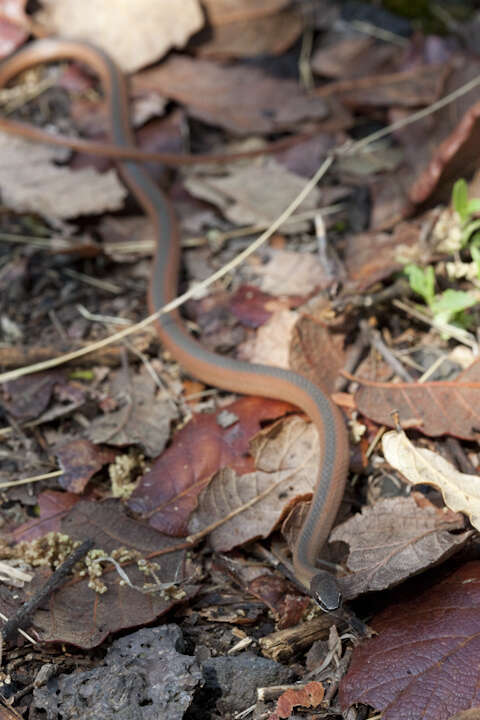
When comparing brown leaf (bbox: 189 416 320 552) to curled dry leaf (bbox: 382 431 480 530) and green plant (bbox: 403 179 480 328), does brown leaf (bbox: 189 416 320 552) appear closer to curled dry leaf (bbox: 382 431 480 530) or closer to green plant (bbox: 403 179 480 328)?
curled dry leaf (bbox: 382 431 480 530)

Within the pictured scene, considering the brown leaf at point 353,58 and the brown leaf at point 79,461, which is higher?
the brown leaf at point 353,58

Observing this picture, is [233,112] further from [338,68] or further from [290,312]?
[290,312]

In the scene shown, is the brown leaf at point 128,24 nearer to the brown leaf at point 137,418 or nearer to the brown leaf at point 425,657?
the brown leaf at point 137,418

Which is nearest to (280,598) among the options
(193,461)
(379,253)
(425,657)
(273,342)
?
(425,657)

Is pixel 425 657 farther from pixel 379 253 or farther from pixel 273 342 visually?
pixel 379 253

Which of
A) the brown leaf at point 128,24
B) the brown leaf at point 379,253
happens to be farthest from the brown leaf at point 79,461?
the brown leaf at point 128,24
